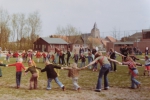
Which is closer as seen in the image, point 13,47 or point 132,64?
point 132,64

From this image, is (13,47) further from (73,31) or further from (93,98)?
(73,31)

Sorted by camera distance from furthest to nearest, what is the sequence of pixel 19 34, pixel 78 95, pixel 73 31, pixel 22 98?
pixel 73 31, pixel 19 34, pixel 78 95, pixel 22 98

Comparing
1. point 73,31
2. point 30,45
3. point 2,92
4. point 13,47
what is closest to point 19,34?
point 30,45

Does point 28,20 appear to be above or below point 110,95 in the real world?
above

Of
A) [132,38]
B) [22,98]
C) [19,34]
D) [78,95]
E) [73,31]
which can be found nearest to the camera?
[22,98]

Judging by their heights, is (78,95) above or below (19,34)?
below

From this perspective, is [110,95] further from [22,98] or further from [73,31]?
[73,31]

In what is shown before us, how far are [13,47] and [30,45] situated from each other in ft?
34.1

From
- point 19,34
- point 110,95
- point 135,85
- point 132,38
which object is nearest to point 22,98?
point 110,95

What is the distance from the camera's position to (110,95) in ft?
27.5

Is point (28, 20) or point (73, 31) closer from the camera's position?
point (28, 20)

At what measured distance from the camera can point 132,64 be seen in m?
10.3

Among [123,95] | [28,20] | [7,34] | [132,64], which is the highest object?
[28,20]

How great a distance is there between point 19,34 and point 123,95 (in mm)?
49885
